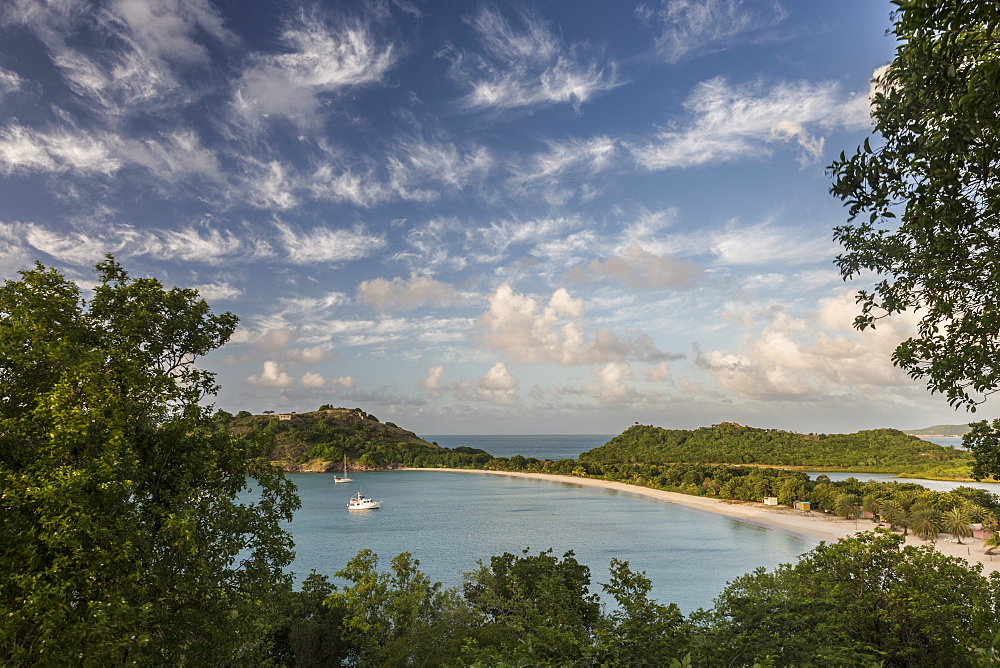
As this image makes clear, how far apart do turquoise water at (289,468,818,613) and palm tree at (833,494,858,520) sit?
31.5 ft

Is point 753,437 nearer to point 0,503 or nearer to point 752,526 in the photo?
point 752,526

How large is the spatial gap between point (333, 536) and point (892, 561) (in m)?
50.6

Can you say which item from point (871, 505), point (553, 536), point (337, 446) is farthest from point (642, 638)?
point (337, 446)

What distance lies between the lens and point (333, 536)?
52.5 m

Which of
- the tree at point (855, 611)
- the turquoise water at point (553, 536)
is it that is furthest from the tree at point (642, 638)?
the turquoise water at point (553, 536)

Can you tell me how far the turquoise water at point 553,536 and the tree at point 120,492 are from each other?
81.9ft

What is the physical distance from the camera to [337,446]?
134m

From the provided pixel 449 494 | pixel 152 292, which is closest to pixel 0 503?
pixel 152 292

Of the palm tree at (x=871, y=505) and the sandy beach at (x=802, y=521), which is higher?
the palm tree at (x=871, y=505)

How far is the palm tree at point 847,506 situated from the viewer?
5350cm

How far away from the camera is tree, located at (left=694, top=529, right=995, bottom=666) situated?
30.8 ft

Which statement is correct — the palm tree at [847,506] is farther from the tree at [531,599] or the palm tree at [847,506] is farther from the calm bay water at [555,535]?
the tree at [531,599]

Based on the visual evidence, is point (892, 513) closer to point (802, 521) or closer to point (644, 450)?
point (802, 521)

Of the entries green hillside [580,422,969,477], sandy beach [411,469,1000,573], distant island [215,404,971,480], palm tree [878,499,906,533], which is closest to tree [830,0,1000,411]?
sandy beach [411,469,1000,573]
